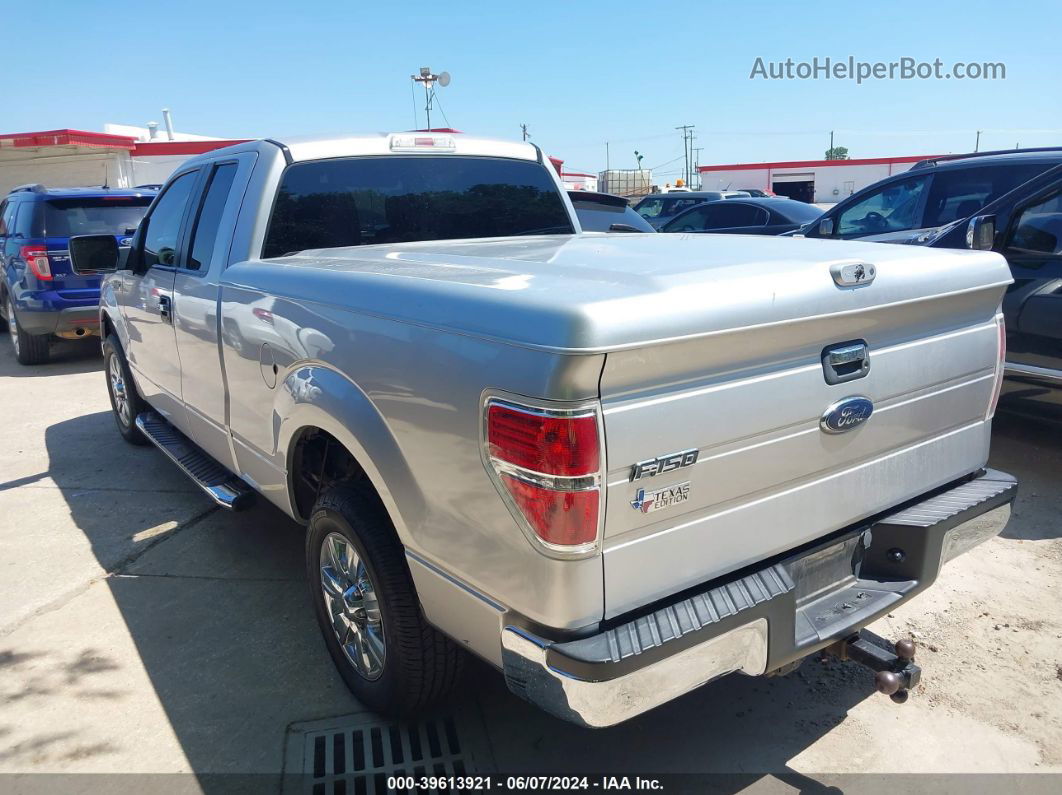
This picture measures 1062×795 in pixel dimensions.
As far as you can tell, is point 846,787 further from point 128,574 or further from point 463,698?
point 128,574

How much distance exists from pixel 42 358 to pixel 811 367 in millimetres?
9683

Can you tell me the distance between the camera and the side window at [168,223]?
424cm

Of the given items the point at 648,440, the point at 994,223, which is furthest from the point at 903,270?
the point at 994,223

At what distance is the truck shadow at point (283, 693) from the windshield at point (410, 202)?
1.63m

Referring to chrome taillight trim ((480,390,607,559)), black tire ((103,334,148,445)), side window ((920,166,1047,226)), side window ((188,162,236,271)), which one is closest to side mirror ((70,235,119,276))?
black tire ((103,334,148,445))

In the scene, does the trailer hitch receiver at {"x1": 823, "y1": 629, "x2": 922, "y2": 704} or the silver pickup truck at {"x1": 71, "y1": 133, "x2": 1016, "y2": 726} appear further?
the trailer hitch receiver at {"x1": 823, "y1": 629, "x2": 922, "y2": 704}

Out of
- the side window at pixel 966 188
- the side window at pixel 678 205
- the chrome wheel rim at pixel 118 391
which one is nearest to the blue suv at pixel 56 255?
the chrome wheel rim at pixel 118 391

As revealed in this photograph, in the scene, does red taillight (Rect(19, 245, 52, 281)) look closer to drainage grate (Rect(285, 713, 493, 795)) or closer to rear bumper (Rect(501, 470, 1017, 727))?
drainage grate (Rect(285, 713, 493, 795))

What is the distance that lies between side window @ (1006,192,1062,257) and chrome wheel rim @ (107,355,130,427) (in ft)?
19.5

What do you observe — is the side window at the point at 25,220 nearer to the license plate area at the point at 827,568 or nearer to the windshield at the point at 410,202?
the windshield at the point at 410,202

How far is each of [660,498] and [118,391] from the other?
5200mm

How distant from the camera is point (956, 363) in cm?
255

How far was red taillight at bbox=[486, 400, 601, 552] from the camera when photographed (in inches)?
69.4

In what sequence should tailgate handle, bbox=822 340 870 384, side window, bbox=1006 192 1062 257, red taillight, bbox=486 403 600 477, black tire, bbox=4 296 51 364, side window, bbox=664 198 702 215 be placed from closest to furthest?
red taillight, bbox=486 403 600 477 → tailgate handle, bbox=822 340 870 384 → side window, bbox=1006 192 1062 257 → black tire, bbox=4 296 51 364 → side window, bbox=664 198 702 215
